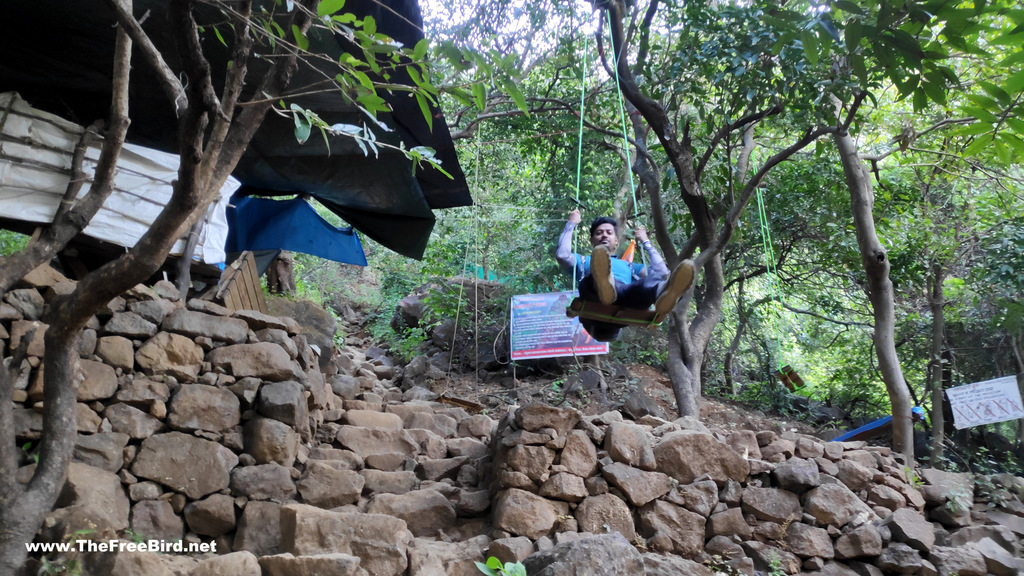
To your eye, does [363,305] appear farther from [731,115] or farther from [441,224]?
[731,115]

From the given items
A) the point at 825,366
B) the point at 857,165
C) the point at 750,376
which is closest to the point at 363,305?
the point at 750,376

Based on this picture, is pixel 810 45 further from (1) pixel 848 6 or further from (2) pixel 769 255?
(2) pixel 769 255

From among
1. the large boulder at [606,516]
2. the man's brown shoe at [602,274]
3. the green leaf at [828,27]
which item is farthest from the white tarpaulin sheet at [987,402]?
the green leaf at [828,27]

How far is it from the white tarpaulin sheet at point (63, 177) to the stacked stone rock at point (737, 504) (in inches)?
124

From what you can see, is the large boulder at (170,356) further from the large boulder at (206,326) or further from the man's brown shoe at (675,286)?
the man's brown shoe at (675,286)

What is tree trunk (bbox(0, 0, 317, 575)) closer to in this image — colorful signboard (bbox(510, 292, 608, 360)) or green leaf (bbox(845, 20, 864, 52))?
green leaf (bbox(845, 20, 864, 52))

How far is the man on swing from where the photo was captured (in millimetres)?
4297

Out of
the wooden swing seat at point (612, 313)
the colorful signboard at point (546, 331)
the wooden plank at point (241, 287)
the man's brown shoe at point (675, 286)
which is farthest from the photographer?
the colorful signboard at point (546, 331)

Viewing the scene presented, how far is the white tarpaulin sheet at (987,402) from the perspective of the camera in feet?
17.1

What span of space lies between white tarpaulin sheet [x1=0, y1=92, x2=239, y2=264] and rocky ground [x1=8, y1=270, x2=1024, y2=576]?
48cm

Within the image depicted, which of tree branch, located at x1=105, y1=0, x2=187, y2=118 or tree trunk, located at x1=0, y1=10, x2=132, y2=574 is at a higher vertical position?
tree branch, located at x1=105, y1=0, x2=187, y2=118

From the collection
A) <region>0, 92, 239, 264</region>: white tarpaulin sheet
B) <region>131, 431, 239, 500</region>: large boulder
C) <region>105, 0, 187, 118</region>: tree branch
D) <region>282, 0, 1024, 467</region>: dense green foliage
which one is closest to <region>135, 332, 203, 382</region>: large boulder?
<region>131, 431, 239, 500</region>: large boulder

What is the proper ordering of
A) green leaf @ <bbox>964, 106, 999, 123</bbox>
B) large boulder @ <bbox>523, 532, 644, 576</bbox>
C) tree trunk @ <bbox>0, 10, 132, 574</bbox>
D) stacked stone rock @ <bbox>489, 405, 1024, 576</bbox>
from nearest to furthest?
green leaf @ <bbox>964, 106, 999, 123</bbox> < tree trunk @ <bbox>0, 10, 132, 574</bbox> < large boulder @ <bbox>523, 532, 644, 576</bbox> < stacked stone rock @ <bbox>489, 405, 1024, 576</bbox>

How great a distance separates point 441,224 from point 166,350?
6.99 m
